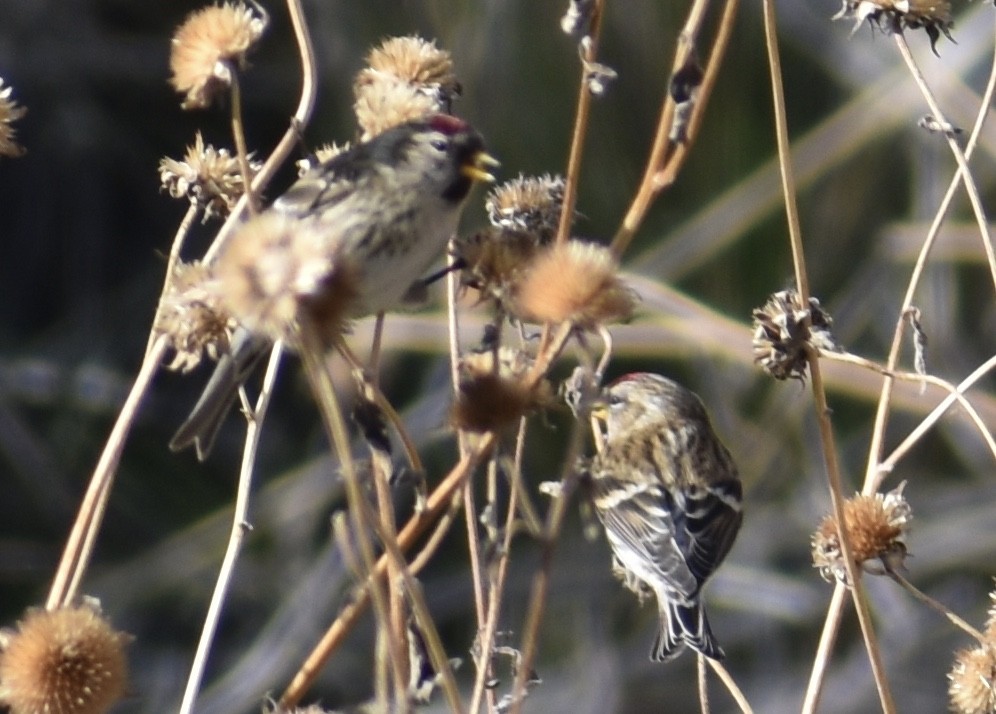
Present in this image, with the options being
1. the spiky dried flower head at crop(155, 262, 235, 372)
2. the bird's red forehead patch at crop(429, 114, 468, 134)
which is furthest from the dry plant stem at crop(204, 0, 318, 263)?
the bird's red forehead patch at crop(429, 114, 468, 134)

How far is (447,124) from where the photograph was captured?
7.25ft

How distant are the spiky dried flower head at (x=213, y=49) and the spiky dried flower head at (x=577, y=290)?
0.57m

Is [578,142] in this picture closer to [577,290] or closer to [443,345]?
[577,290]

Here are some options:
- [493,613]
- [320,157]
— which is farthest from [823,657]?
[320,157]

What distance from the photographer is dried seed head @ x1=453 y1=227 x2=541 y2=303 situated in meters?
1.70

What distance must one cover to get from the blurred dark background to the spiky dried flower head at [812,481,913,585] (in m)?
3.64

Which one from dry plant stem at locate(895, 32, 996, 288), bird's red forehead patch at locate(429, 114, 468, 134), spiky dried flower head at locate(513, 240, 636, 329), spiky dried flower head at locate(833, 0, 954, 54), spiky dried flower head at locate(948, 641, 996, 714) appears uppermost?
bird's red forehead patch at locate(429, 114, 468, 134)

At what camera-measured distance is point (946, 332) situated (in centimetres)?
558

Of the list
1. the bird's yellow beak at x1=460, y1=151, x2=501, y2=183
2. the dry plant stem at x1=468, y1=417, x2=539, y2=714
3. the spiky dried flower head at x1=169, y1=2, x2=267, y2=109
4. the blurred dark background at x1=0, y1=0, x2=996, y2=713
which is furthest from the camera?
the blurred dark background at x1=0, y1=0, x2=996, y2=713

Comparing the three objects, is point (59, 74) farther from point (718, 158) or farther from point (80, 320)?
point (718, 158)

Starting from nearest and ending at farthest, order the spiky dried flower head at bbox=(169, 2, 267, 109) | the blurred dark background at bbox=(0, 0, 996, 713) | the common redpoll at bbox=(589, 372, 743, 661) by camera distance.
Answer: the spiky dried flower head at bbox=(169, 2, 267, 109)
the common redpoll at bbox=(589, 372, 743, 661)
the blurred dark background at bbox=(0, 0, 996, 713)

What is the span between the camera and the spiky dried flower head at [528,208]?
1.86m

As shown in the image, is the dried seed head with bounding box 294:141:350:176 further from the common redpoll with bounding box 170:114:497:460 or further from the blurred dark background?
the blurred dark background

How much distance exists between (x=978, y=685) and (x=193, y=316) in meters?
0.91
